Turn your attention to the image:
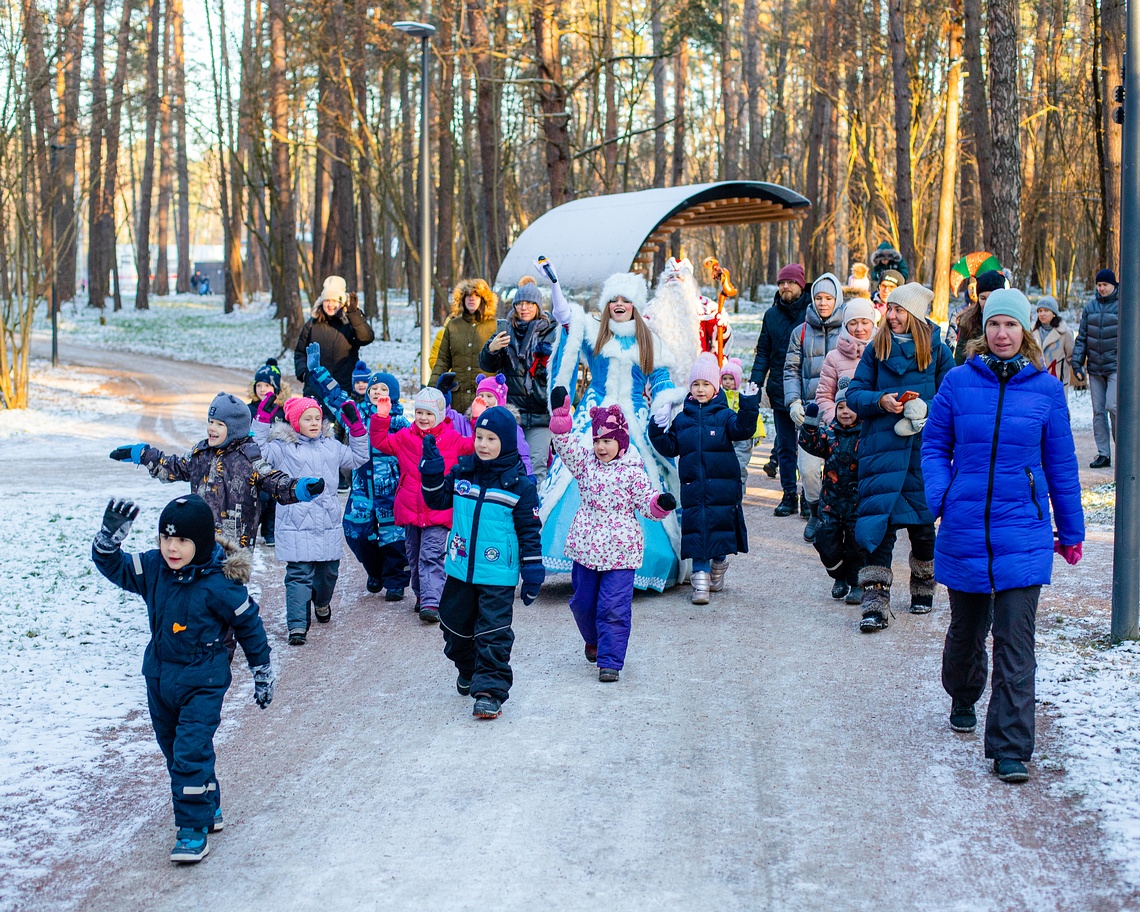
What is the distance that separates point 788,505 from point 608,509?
186 inches

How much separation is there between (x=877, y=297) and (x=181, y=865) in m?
7.21

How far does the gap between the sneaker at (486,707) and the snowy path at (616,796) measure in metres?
0.07

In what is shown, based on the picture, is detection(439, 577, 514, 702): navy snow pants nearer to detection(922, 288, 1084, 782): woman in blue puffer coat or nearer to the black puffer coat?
detection(922, 288, 1084, 782): woman in blue puffer coat

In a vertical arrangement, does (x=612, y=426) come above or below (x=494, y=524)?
above

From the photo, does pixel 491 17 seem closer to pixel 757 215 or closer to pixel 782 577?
pixel 757 215

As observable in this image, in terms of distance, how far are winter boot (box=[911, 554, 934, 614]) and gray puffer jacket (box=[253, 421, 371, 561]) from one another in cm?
342

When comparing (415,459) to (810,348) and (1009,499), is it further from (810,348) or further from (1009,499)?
(1009,499)

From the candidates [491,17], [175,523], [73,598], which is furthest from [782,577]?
[491,17]

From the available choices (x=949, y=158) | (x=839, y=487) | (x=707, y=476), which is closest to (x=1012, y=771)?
(x=839, y=487)

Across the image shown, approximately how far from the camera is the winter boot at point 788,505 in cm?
1080

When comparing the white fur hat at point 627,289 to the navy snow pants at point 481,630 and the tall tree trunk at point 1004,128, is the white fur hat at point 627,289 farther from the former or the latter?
the tall tree trunk at point 1004,128

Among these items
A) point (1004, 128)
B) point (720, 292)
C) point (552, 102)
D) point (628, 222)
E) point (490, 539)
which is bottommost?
point (490, 539)

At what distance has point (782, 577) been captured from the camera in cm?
859

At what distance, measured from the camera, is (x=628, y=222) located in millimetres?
14734
